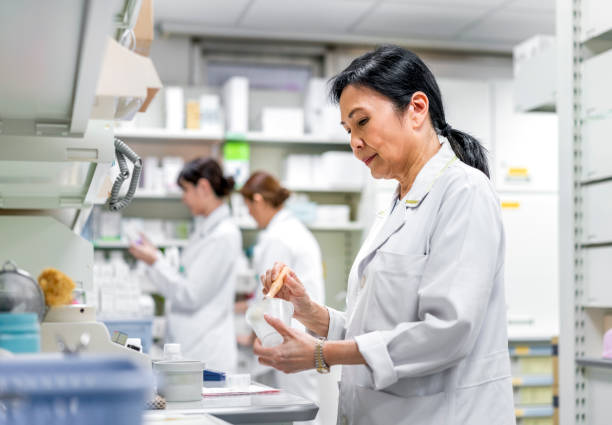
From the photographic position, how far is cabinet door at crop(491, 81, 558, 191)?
5555 mm

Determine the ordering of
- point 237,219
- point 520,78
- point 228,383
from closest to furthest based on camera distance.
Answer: point 228,383 < point 520,78 < point 237,219

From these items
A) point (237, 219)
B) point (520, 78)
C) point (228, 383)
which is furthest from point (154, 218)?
point (228, 383)

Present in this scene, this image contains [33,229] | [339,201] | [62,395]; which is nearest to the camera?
[62,395]

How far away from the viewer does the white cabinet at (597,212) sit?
3.08m

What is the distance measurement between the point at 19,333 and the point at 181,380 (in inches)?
30.0

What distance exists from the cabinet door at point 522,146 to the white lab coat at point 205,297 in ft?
7.01

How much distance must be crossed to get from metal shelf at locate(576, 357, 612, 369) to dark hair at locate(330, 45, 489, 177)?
1.26 metres

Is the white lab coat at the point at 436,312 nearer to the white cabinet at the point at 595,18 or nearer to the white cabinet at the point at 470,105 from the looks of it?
the white cabinet at the point at 595,18

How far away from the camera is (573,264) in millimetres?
3234

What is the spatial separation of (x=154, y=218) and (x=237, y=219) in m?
0.63

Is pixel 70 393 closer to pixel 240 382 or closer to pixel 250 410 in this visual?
pixel 250 410

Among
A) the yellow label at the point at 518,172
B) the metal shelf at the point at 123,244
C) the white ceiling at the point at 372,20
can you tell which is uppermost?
the white ceiling at the point at 372,20

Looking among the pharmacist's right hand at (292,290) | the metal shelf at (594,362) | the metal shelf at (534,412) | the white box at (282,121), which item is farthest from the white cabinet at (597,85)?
the white box at (282,121)

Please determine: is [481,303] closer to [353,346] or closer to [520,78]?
[353,346]
